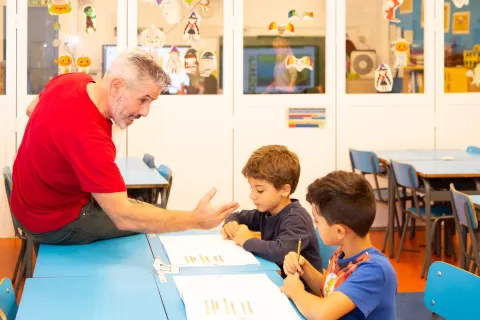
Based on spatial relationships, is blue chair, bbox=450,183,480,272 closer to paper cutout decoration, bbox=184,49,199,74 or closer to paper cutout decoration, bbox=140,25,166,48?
paper cutout decoration, bbox=184,49,199,74

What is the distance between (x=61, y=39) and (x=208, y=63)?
1.36 meters

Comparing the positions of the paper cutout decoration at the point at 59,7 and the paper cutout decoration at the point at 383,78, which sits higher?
the paper cutout decoration at the point at 59,7

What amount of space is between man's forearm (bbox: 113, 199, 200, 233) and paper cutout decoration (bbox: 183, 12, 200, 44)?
4.49m

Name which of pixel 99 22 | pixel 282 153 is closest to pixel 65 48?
pixel 99 22

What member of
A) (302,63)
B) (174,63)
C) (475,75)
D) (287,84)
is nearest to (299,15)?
(302,63)

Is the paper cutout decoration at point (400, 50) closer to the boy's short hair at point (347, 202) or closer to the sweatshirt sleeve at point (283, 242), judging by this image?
the sweatshirt sleeve at point (283, 242)

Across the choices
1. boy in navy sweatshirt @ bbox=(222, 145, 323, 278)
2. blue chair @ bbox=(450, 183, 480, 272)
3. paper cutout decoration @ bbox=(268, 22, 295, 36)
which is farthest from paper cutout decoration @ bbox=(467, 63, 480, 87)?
boy in navy sweatshirt @ bbox=(222, 145, 323, 278)

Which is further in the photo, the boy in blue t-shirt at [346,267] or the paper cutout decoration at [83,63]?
the paper cutout decoration at [83,63]

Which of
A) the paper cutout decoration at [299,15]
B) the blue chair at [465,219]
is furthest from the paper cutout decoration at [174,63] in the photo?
the blue chair at [465,219]

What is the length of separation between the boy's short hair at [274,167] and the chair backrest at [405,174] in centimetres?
237

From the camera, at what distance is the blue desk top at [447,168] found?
16.9ft

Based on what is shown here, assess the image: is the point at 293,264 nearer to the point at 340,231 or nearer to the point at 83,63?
the point at 340,231

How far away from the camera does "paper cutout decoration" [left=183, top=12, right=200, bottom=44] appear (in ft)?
22.8

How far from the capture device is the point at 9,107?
670cm
